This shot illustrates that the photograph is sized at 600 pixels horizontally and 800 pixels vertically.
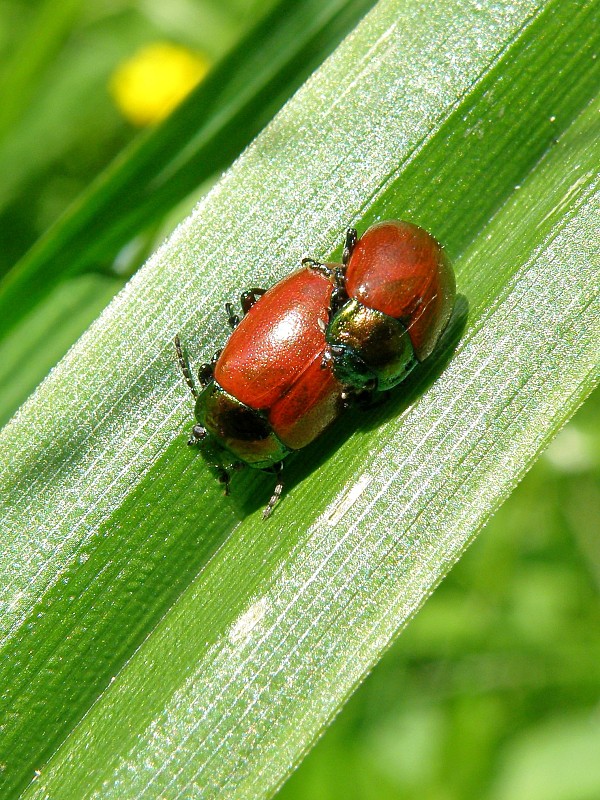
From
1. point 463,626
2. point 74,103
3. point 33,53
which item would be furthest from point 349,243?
point 74,103

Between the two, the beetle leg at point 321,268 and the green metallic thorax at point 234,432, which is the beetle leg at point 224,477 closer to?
the green metallic thorax at point 234,432

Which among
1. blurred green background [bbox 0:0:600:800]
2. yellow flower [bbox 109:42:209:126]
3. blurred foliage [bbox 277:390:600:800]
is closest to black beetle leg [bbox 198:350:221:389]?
blurred green background [bbox 0:0:600:800]

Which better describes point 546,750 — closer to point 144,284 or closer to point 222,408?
point 222,408

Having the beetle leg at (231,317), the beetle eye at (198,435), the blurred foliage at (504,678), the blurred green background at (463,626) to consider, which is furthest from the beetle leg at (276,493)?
the blurred foliage at (504,678)

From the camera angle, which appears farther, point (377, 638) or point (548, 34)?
point (548, 34)

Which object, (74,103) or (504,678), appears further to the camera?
(74,103)

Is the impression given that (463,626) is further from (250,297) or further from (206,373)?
(250,297)

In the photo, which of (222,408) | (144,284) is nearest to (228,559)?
(222,408)
